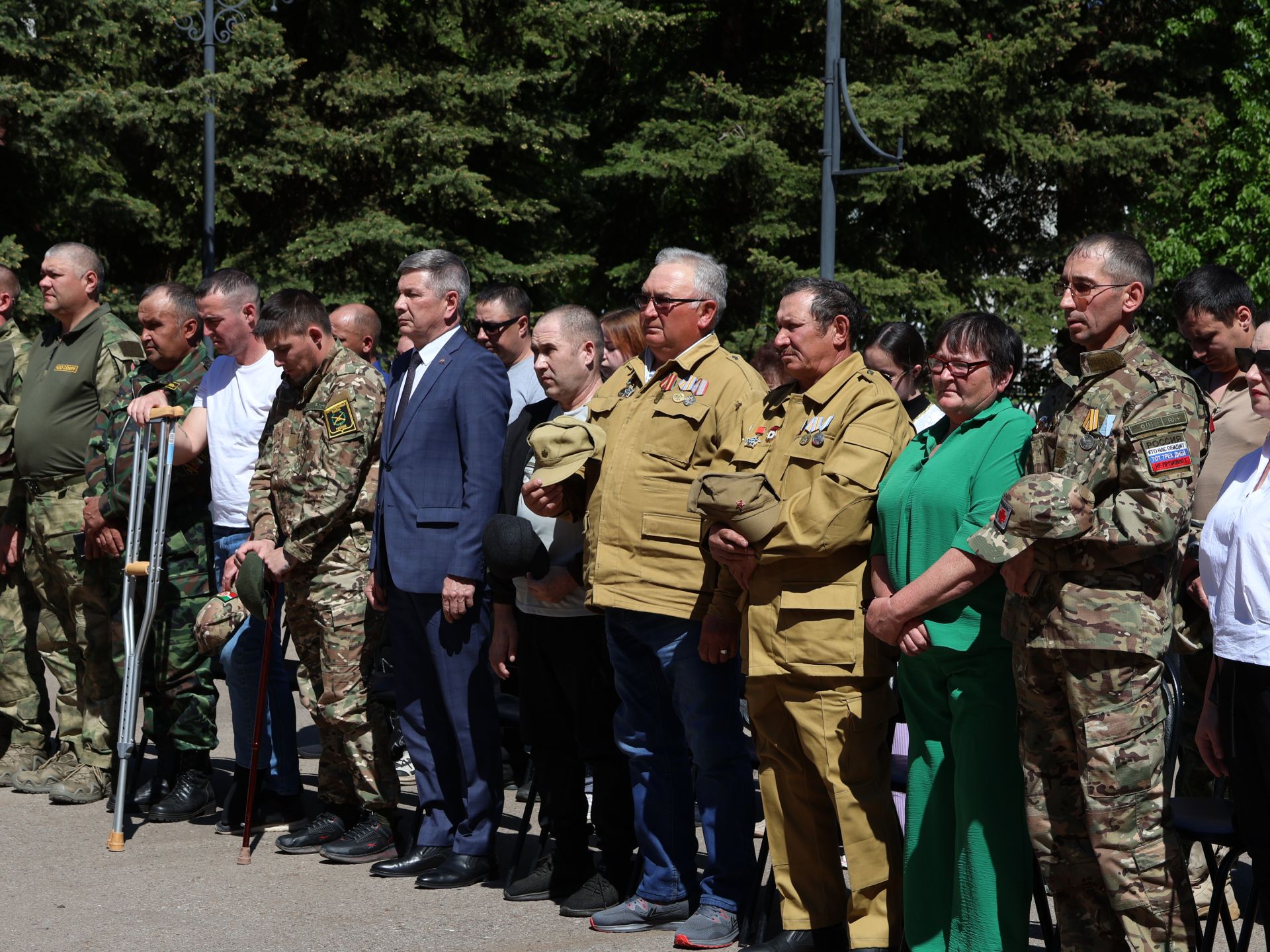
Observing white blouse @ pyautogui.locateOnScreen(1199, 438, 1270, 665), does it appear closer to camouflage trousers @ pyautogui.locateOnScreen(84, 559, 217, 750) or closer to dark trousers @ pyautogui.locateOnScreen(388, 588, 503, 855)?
dark trousers @ pyautogui.locateOnScreen(388, 588, 503, 855)

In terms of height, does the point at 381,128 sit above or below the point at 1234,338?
above

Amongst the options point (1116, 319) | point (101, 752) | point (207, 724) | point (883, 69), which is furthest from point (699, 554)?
point (883, 69)

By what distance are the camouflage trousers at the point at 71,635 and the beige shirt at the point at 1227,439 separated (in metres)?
4.87

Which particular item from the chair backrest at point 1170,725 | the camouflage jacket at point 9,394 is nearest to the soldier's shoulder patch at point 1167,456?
the chair backrest at point 1170,725

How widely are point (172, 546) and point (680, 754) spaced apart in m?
2.90

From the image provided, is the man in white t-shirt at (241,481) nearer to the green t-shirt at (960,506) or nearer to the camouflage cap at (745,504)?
the camouflage cap at (745,504)

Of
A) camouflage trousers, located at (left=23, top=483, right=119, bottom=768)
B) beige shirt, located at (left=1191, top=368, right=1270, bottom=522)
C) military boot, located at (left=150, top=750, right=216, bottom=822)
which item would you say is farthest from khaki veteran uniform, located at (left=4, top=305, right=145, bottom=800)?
beige shirt, located at (left=1191, top=368, right=1270, bottom=522)

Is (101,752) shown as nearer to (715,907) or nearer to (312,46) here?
(715,907)

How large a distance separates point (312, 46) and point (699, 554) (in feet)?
54.9

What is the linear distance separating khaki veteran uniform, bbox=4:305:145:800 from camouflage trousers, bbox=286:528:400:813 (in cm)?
154

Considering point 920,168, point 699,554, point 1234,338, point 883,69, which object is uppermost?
point 883,69

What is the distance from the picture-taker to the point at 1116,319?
4.09 meters

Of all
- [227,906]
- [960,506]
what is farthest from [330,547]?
[960,506]

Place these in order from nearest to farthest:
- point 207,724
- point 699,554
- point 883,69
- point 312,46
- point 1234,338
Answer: point 699,554 < point 1234,338 < point 207,724 < point 312,46 < point 883,69
